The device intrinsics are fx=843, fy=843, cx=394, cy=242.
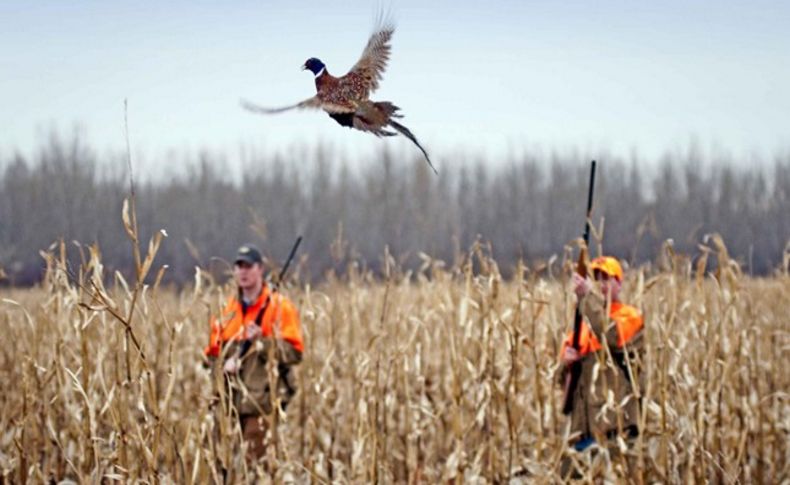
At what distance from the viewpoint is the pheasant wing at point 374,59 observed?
1.28m

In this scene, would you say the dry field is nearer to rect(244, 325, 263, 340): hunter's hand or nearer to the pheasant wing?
rect(244, 325, 263, 340): hunter's hand

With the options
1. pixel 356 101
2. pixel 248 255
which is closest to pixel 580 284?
pixel 248 255

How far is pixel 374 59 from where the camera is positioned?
1.38 metres

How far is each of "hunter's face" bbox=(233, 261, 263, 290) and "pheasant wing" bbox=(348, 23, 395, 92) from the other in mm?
4123

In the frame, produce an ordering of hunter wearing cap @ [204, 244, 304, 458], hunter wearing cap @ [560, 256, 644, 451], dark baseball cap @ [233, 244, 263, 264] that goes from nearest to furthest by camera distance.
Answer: hunter wearing cap @ [560, 256, 644, 451]
hunter wearing cap @ [204, 244, 304, 458]
dark baseball cap @ [233, 244, 263, 264]

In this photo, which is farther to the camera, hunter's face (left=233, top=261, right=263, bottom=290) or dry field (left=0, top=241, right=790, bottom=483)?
hunter's face (left=233, top=261, right=263, bottom=290)

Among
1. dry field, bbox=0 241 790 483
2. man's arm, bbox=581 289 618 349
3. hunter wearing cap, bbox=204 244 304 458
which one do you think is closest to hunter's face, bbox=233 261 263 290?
hunter wearing cap, bbox=204 244 304 458

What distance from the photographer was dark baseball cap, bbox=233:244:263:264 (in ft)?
17.8

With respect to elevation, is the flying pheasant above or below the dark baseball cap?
above

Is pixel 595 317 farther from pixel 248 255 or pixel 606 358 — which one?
pixel 248 255

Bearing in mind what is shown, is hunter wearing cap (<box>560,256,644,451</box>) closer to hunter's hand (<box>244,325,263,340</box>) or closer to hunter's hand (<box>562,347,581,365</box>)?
hunter's hand (<box>562,347,581,365</box>)

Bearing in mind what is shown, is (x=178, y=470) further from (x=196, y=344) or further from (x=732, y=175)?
(x=732, y=175)

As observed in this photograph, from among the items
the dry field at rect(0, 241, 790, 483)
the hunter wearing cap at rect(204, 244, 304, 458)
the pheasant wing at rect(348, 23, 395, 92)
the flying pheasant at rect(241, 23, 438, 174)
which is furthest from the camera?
the hunter wearing cap at rect(204, 244, 304, 458)

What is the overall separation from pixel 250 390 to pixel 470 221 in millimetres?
17130
